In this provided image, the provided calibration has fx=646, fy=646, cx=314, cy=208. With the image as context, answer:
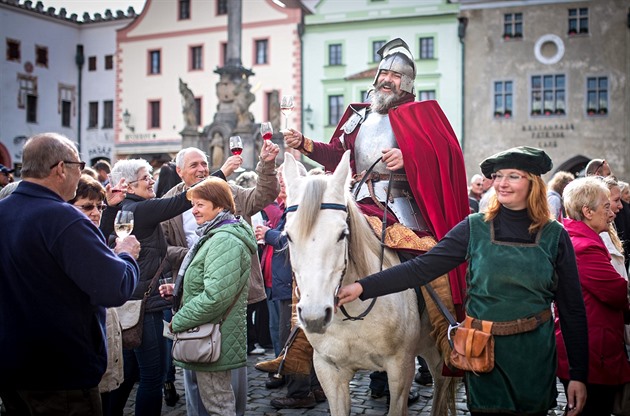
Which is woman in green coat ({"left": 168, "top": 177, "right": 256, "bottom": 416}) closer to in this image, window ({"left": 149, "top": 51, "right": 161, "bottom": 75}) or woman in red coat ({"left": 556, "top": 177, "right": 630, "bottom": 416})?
woman in red coat ({"left": 556, "top": 177, "right": 630, "bottom": 416})

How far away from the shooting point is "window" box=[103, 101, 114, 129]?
40.2 m

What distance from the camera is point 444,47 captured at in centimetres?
3169

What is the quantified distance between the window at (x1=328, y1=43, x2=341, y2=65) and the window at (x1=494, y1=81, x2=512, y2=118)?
8183 mm

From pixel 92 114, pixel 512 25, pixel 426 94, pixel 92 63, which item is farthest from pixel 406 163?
pixel 92 63

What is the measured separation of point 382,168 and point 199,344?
1947 millimetres

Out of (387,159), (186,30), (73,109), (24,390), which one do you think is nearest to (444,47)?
(186,30)

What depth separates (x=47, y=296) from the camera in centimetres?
307

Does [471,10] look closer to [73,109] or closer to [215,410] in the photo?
[73,109]

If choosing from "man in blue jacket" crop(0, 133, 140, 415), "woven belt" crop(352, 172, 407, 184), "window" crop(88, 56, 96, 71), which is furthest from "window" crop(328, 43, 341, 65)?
"man in blue jacket" crop(0, 133, 140, 415)

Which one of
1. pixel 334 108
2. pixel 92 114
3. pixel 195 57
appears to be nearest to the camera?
pixel 334 108

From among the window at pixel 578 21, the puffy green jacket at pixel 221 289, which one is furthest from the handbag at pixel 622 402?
the window at pixel 578 21

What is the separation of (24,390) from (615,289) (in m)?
3.49

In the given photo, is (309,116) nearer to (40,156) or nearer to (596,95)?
(596,95)

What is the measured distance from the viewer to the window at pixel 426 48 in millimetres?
32094
